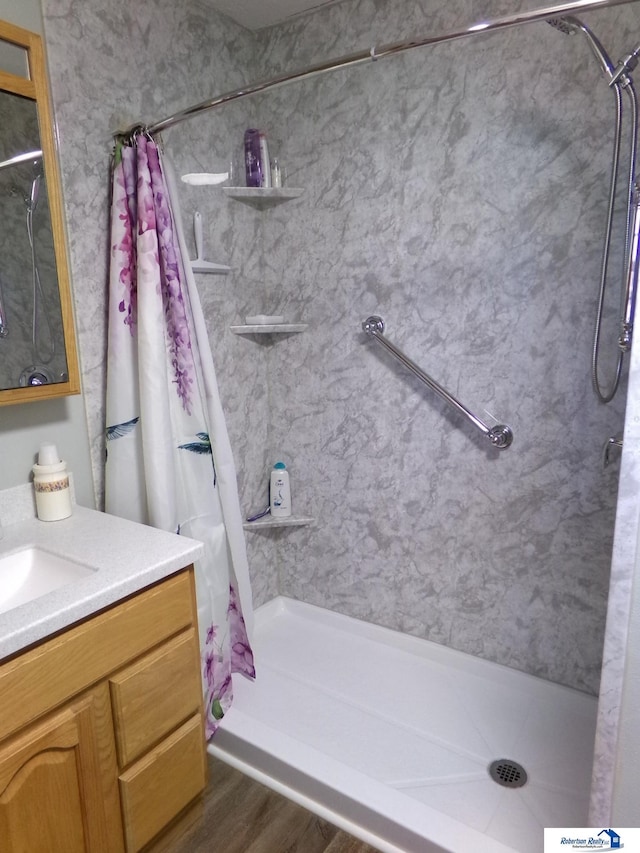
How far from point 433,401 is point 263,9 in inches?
57.0

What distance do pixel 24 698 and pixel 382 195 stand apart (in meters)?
1.75

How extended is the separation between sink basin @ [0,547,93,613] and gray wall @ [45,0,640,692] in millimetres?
434

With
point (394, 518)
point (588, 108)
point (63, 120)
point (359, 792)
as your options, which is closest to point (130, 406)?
point (63, 120)

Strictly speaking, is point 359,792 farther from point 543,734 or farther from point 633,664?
point 633,664

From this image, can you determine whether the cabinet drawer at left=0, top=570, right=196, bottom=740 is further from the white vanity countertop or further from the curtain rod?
the curtain rod

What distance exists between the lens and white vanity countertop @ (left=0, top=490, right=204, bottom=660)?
39.7 inches

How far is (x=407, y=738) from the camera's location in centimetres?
177

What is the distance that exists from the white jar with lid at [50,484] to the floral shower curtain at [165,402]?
17cm

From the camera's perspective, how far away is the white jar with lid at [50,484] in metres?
1.44

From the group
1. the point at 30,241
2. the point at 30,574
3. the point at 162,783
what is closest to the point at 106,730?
the point at 162,783

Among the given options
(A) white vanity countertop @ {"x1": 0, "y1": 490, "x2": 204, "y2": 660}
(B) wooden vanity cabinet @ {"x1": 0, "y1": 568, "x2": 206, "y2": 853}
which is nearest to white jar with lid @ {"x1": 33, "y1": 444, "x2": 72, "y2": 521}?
(A) white vanity countertop @ {"x1": 0, "y1": 490, "x2": 204, "y2": 660}

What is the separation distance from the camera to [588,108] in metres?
1.56

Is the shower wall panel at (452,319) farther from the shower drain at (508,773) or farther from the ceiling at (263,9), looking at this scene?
the shower drain at (508,773)

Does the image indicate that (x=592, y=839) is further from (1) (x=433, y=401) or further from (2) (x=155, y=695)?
(1) (x=433, y=401)
